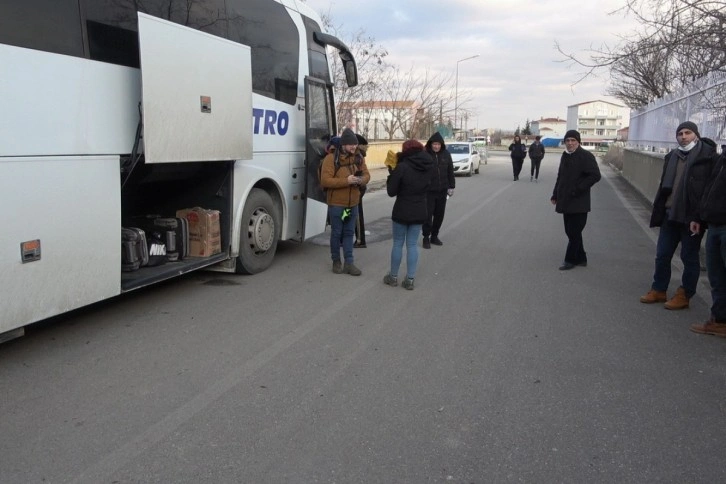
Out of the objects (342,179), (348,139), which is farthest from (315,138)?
(342,179)

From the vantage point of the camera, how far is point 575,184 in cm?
721

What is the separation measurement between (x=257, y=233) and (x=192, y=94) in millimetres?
2019

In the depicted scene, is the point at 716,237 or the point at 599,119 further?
the point at 599,119

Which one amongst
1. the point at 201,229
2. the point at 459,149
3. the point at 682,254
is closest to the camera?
the point at 682,254

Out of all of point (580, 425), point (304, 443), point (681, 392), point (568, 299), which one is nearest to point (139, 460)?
point (304, 443)

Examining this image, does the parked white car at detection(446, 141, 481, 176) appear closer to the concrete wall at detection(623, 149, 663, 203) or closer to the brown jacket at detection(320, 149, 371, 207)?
the concrete wall at detection(623, 149, 663, 203)

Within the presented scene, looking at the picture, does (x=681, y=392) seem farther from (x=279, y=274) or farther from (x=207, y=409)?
(x=279, y=274)

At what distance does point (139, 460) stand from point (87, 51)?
2990 mm

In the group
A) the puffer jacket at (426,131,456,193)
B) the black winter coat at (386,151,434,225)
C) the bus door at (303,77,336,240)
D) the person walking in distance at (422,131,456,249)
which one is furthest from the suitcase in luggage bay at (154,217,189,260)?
the puffer jacket at (426,131,456,193)

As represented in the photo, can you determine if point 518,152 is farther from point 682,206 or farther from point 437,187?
point 682,206

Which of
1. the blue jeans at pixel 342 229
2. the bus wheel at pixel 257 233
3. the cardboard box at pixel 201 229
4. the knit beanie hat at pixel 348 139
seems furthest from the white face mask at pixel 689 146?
the cardboard box at pixel 201 229

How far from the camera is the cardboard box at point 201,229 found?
5.98 m

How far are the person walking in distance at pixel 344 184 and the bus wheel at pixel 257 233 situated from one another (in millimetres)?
740

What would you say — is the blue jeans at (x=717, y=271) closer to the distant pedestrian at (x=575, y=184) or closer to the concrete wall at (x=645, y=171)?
the distant pedestrian at (x=575, y=184)
